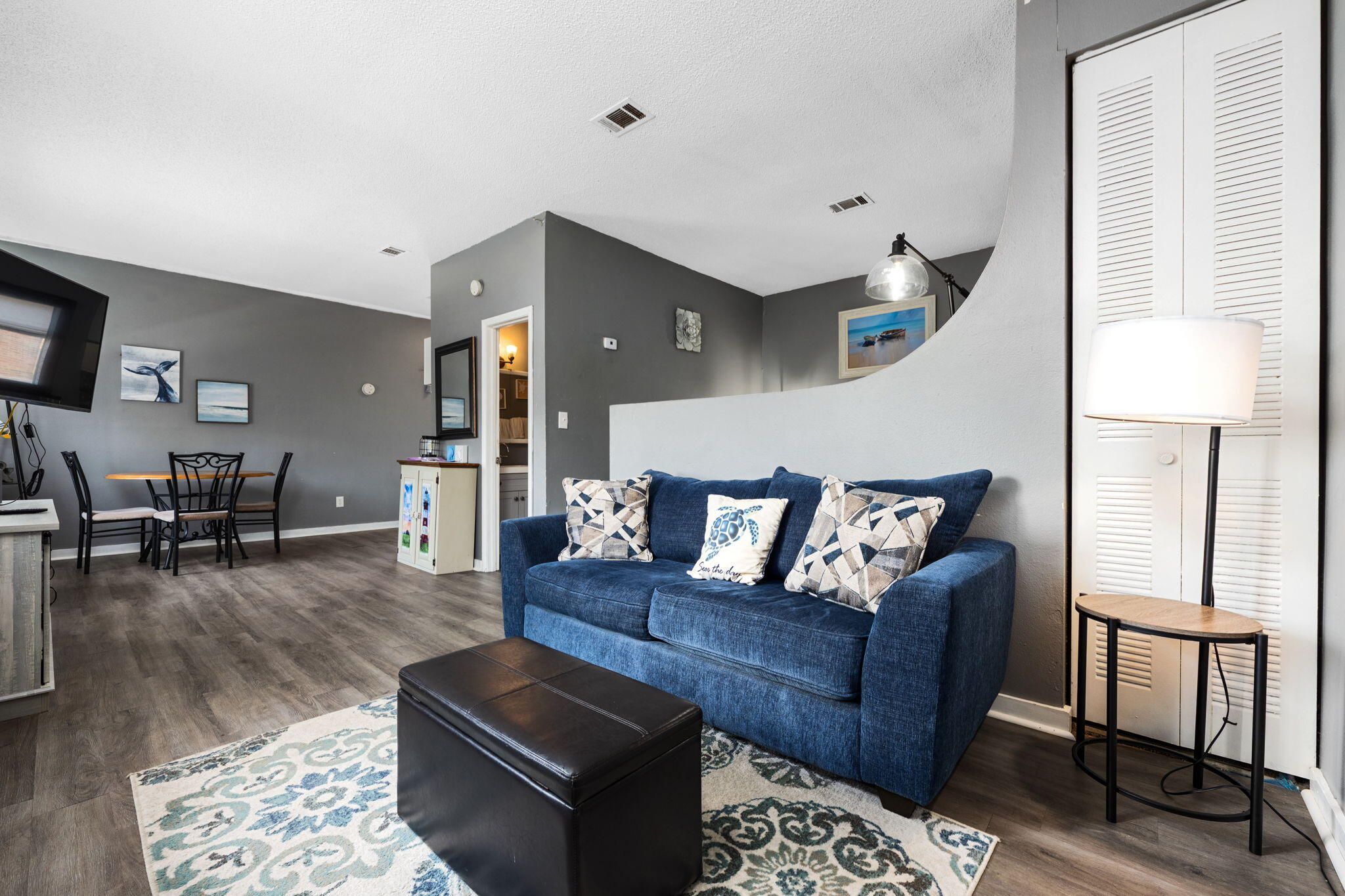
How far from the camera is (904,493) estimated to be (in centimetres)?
210

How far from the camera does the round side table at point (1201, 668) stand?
1354mm

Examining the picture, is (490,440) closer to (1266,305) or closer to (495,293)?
(495,293)

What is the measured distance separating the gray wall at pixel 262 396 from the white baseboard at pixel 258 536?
2.3 inches

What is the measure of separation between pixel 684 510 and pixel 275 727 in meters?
1.68

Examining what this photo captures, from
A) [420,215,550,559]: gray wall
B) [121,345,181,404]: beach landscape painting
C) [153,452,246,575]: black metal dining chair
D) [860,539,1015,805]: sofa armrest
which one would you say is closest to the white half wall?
[860,539,1015,805]: sofa armrest

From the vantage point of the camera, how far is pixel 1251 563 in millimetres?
1737

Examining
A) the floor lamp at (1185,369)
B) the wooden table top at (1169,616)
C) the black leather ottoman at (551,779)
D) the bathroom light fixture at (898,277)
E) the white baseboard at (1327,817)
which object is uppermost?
the bathroom light fixture at (898,277)

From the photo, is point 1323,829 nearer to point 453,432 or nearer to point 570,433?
point 570,433

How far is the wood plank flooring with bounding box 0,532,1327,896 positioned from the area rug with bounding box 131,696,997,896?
0.08 meters

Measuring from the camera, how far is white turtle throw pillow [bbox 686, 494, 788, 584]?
218cm

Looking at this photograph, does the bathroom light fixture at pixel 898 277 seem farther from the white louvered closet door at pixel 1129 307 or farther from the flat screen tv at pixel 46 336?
the flat screen tv at pixel 46 336

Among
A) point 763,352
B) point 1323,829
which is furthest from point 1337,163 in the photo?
point 763,352

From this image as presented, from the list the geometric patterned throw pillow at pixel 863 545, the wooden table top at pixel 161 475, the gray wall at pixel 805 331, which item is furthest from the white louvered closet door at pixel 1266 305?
the wooden table top at pixel 161 475

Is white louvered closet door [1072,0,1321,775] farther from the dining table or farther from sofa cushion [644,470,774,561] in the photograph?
the dining table
